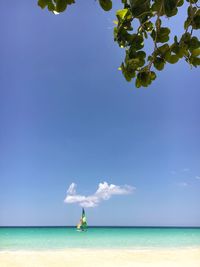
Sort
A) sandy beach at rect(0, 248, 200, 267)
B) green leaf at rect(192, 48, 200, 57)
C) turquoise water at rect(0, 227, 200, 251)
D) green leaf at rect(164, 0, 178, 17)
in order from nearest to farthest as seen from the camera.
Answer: green leaf at rect(164, 0, 178, 17) → green leaf at rect(192, 48, 200, 57) → sandy beach at rect(0, 248, 200, 267) → turquoise water at rect(0, 227, 200, 251)

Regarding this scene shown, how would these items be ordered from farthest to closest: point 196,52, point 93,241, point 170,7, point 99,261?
point 93,241
point 99,261
point 196,52
point 170,7

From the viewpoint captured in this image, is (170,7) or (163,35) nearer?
(170,7)

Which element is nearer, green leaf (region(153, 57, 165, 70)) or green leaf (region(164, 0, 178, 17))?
green leaf (region(164, 0, 178, 17))

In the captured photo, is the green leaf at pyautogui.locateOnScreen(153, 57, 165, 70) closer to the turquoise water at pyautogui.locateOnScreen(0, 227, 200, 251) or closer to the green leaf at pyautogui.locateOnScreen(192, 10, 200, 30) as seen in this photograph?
the green leaf at pyautogui.locateOnScreen(192, 10, 200, 30)

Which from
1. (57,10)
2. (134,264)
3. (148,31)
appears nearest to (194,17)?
(148,31)

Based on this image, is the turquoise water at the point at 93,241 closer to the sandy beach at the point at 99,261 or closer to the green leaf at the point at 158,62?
the sandy beach at the point at 99,261

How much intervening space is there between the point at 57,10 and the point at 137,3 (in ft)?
0.98

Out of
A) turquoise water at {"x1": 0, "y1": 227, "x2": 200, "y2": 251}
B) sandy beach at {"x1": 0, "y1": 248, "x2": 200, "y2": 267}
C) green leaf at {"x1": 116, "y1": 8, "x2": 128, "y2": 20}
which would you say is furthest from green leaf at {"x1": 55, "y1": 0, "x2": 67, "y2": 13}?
turquoise water at {"x1": 0, "y1": 227, "x2": 200, "y2": 251}

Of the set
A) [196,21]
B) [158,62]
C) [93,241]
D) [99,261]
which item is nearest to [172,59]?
[158,62]

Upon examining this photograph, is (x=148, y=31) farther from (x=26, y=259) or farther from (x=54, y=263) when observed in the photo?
(x=26, y=259)

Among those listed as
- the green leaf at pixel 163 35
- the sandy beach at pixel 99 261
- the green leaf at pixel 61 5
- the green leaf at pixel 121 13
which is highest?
the green leaf at pixel 121 13

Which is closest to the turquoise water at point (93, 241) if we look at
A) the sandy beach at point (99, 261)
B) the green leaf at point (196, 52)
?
the sandy beach at point (99, 261)

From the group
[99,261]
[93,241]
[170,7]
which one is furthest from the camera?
[93,241]

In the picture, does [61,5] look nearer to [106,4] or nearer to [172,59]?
[106,4]
